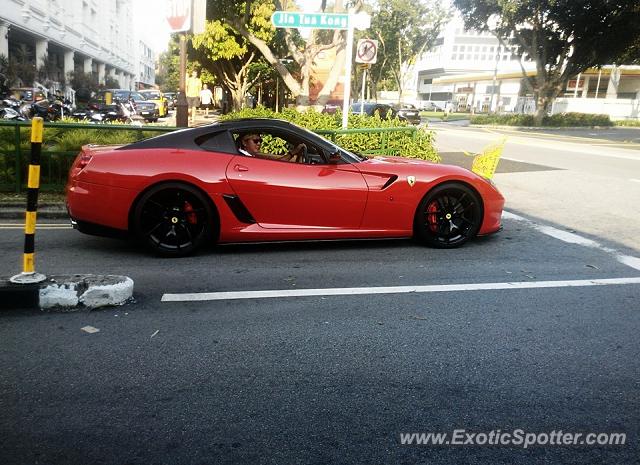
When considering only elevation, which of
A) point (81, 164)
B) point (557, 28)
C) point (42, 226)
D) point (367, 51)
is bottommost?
point (42, 226)

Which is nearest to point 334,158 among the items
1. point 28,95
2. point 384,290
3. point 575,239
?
point 384,290

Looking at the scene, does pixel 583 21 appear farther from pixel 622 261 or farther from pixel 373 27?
pixel 622 261

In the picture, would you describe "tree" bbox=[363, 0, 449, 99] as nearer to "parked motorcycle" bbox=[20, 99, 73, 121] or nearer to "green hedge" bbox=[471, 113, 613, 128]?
"green hedge" bbox=[471, 113, 613, 128]

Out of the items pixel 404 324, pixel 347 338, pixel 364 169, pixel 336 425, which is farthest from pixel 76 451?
pixel 364 169

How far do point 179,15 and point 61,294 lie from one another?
7.08 meters

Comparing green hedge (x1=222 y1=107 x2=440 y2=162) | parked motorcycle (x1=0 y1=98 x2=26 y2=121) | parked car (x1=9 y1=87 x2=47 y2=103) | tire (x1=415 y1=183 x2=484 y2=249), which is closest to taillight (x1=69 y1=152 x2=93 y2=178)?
tire (x1=415 y1=183 x2=484 y2=249)

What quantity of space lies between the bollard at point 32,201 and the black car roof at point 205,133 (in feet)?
5.20

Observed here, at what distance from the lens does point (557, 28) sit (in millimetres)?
37250

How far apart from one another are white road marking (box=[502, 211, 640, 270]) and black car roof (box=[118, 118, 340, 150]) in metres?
3.14

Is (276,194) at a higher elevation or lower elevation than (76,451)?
higher

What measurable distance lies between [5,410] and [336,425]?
160 cm

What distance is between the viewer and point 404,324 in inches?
153

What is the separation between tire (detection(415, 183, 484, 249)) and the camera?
5.89 metres

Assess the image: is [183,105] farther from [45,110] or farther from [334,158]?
[45,110]
